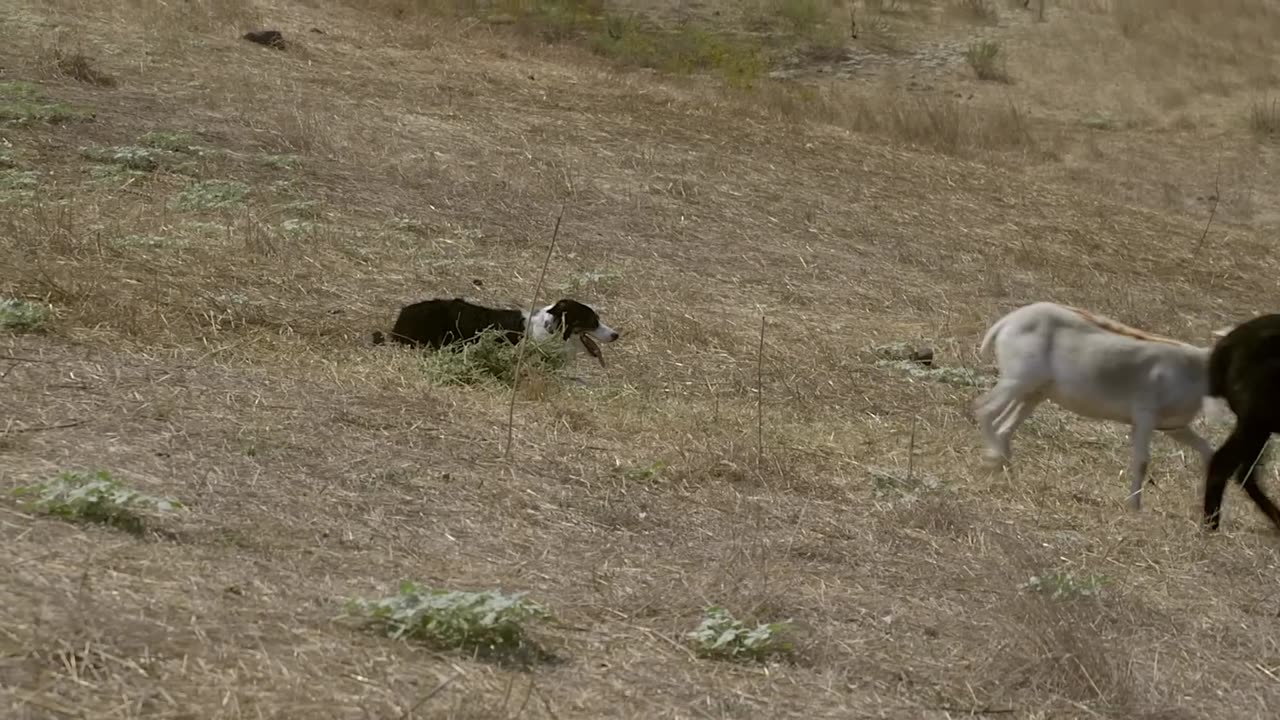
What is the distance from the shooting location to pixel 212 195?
1152cm

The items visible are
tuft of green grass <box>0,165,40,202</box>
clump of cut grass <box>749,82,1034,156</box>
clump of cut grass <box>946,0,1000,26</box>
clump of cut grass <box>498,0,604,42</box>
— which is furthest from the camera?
clump of cut grass <box>946,0,1000,26</box>

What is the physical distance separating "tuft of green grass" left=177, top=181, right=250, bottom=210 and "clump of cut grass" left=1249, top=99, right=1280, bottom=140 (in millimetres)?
15109

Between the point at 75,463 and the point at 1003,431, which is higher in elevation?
the point at 75,463

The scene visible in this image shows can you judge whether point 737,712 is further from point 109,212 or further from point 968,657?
point 109,212

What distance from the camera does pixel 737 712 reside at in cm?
436

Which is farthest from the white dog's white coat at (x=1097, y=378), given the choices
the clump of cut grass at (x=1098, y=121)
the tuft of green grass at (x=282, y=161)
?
the clump of cut grass at (x=1098, y=121)

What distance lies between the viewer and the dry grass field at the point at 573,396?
14.9ft

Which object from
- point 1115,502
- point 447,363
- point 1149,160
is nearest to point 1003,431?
point 1115,502

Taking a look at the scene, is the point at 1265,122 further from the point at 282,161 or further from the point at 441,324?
the point at 441,324

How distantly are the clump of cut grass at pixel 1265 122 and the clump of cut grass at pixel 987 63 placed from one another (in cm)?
403

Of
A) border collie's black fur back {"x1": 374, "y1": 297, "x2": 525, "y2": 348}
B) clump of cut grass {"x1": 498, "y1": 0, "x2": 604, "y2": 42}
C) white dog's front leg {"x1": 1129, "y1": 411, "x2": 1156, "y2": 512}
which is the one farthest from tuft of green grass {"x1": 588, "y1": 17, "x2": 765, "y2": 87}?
white dog's front leg {"x1": 1129, "y1": 411, "x2": 1156, "y2": 512}

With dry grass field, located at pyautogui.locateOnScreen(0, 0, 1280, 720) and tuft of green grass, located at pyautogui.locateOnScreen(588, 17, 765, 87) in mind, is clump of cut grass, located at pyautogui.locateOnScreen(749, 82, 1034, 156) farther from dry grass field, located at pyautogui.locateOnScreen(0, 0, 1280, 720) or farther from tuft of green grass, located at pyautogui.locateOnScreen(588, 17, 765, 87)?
tuft of green grass, located at pyautogui.locateOnScreen(588, 17, 765, 87)

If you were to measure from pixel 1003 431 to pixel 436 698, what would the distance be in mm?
4461

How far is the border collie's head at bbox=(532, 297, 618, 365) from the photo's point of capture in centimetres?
898
